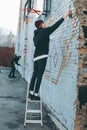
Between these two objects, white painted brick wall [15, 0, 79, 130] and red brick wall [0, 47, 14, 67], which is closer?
white painted brick wall [15, 0, 79, 130]

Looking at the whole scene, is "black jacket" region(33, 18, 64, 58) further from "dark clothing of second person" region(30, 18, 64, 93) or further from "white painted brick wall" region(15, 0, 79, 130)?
"white painted brick wall" region(15, 0, 79, 130)

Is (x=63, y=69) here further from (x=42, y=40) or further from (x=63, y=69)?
(x=42, y=40)

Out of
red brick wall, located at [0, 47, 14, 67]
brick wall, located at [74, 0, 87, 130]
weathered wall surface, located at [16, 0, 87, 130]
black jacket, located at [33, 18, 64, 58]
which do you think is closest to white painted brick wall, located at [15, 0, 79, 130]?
weathered wall surface, located at [16, 0, 87, 130]

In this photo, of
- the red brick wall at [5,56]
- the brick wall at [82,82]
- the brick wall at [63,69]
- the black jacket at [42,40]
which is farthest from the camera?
the red brick wall at [5,56]

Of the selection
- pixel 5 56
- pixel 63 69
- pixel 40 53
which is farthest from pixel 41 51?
pixel 5 56

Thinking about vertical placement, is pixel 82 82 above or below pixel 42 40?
below

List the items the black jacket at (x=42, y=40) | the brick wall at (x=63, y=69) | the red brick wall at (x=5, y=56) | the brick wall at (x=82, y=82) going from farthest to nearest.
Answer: the red brick wall at (x=5, y=56) → the black jacket at (x=42, y=40) → the brick wall at (x=63, y=69) → the brick wall at (x=82, y=82)

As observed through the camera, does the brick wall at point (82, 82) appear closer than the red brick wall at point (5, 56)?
Yes

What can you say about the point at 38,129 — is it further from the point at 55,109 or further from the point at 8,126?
the point at 55,109

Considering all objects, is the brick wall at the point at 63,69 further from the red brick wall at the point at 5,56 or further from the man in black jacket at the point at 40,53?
the red brick wall at the point at 5,56

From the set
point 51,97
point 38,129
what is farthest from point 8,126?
point 51,97

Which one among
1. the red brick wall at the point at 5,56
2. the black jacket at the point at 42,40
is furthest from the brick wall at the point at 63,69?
the red brick wall at the point at 5,56

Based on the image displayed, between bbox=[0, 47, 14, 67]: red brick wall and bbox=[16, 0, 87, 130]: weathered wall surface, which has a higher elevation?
bbox=[16, 0, 87, 130]: weathered wall surface

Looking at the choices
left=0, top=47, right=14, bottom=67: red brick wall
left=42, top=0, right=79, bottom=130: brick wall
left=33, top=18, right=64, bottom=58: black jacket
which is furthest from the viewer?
left=0, top=47, right=14, bottom=67: red brick wall
